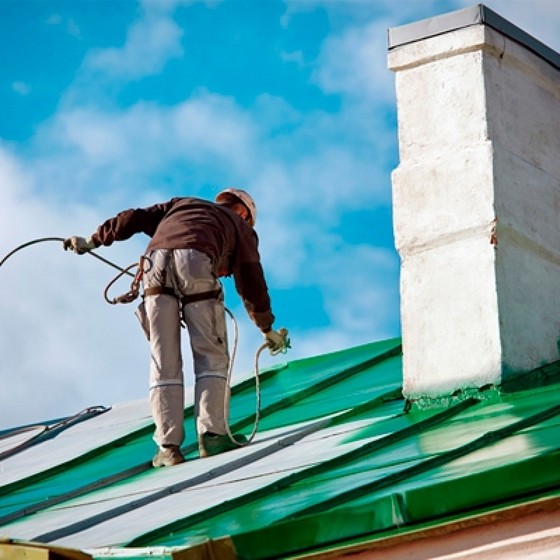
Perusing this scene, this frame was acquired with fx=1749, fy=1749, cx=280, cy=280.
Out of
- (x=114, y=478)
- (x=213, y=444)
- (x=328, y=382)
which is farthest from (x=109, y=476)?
(x=328, y=382)

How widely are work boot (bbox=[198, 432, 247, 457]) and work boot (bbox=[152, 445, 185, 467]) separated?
0.42ft

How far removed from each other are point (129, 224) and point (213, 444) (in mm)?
1445

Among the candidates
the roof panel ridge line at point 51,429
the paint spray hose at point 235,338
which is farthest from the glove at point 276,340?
the roof panel ridge line at point 51,429

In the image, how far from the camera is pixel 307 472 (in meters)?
7.68

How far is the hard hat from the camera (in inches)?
424

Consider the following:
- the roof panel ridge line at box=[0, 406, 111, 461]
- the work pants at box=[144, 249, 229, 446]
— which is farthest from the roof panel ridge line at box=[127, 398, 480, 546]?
the roof panel ridge line at box=[0, 406, 111, 461]

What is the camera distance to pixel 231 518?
7039mm

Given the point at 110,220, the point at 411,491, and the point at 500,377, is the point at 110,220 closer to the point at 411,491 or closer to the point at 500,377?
the point at 500,377

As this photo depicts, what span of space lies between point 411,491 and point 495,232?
303 centimetres

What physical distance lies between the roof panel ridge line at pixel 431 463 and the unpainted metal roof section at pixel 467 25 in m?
2.59

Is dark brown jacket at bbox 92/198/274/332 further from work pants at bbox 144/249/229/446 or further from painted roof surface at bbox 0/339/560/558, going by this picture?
painted roof surface at bbox 0/339/560/558

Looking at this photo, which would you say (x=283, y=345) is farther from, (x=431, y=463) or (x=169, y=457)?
(x=431, y=463)

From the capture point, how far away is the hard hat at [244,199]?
10.8m

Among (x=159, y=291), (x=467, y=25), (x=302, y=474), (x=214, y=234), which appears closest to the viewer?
(x=302, y=474)
